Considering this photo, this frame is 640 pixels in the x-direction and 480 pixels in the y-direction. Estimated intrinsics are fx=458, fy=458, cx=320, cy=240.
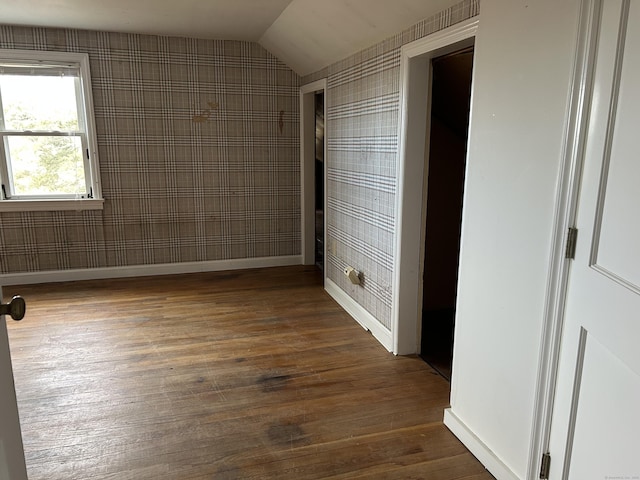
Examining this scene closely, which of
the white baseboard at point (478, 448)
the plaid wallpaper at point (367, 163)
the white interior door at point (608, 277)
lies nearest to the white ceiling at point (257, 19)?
the plaid wallpaper at point (367, 163)

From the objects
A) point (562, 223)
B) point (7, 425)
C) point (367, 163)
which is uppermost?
point (367, 163)

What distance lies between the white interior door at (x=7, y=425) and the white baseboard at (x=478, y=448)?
1601 mm

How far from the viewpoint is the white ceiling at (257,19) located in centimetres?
268

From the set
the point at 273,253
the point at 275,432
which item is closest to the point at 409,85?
the point at 275,432

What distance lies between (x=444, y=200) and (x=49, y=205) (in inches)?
136

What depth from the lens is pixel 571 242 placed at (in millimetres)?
1403

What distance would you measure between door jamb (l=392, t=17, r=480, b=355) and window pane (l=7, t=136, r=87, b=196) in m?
3.10

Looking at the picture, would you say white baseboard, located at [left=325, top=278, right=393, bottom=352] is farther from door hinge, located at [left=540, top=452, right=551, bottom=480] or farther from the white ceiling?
the white ceiling

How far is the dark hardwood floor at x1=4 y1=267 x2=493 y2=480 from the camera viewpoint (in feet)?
6.25

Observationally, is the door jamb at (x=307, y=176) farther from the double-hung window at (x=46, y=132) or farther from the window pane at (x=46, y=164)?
the window pane at (x=46, y=164)

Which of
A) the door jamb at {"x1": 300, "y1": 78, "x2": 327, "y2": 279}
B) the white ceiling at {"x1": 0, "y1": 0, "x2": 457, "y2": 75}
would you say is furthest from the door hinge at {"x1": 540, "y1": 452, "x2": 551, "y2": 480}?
the door jamb at {"x1": 300, "y1": 78, "x2": 327, "y2": 279}

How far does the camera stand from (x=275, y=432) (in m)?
2.11

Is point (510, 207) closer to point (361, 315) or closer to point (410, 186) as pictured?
point (410, 186)

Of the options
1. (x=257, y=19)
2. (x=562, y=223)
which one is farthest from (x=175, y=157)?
(x=562, y=223)
